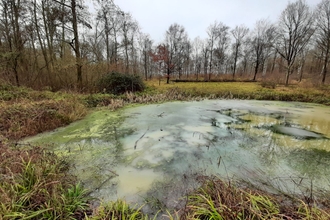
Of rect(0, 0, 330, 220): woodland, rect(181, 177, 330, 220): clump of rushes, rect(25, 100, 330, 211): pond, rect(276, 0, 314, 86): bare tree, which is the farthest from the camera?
rect(276, 0, 314, 86): bare tree

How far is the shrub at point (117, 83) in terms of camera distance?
10078mm

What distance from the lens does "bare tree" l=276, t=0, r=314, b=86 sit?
15.7 m

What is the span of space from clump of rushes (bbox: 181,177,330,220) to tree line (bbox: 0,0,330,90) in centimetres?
853

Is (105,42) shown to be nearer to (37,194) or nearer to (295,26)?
(37,194)

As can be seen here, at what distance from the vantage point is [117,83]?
34.4 feet

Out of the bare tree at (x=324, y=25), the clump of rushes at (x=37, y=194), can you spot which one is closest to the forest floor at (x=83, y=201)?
the clump of rushes at (x=37, y=194)

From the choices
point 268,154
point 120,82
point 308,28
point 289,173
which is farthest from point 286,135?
point 308,28

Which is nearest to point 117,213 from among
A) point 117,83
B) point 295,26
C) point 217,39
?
point 117,83

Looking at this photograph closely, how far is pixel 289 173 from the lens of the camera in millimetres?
2721

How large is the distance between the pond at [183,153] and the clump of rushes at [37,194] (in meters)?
0.31

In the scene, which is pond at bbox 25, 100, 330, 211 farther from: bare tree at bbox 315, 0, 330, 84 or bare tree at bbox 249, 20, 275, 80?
bare tree at bbox 249, 20, 275, 80

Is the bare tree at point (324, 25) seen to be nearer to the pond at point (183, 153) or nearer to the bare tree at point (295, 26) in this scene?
the bare tree at point (295, 26)

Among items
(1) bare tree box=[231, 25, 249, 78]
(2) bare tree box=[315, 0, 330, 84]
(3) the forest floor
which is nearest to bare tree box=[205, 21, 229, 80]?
(1) bare tree box=[231, 25, 249, 78]

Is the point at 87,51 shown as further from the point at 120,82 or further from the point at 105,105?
the point at 105,105
